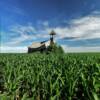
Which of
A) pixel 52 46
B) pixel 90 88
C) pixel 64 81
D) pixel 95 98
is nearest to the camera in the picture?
pixel 95 98

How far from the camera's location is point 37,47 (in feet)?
144

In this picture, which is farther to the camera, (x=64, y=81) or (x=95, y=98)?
(x=64, y=81)

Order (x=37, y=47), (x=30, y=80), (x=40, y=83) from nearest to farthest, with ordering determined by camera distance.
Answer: (x=40, y=83) → (x=30, y=80) → (x=37, y=47)

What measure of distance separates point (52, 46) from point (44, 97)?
98.8 ft

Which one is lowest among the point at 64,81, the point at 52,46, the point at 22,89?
the point at 22,89

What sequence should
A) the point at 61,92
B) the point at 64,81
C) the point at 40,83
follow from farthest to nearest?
the point at 40,83 < the point at 64,81 < the point at 61,92

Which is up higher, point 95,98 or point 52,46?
point 52,46

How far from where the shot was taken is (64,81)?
16.5 ft

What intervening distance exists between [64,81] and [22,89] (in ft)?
5.44

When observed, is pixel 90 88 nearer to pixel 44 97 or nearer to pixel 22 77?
pixel 44 97

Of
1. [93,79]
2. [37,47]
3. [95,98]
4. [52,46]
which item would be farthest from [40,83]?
[37,47]

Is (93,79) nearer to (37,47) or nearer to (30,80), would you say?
(30,80)

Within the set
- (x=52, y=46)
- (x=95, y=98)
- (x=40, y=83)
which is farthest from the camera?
(x=52, y=46)

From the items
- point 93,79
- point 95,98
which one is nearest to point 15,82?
point 93,79
